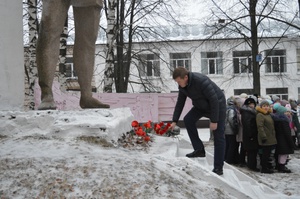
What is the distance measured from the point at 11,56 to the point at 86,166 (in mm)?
2053

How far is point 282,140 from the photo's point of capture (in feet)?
23.1

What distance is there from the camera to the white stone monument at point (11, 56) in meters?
3.81

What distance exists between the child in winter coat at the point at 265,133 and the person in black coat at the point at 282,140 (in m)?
0.14

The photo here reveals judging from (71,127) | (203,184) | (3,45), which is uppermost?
(3,45)

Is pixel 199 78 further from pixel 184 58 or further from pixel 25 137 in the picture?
pixel 184 58

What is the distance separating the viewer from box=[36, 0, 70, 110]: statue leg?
140 inches

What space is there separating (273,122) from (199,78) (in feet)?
12.5

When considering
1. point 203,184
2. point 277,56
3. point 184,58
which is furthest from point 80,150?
point 277,56

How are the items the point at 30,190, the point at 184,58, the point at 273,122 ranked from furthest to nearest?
1. the point at 184,58
2. the point at 273,122
3. the point at 30,190

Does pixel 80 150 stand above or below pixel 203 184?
above

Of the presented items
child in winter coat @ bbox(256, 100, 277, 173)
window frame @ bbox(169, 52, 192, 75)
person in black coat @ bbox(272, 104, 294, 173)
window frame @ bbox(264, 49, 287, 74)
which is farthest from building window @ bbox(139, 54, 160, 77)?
person in black coat @ bbox(272, 104, 294, 173)

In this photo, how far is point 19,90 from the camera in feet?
13.0

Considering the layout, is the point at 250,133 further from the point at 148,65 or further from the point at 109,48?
the point at 148,65

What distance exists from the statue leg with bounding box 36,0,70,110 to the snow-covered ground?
0.55 meters
